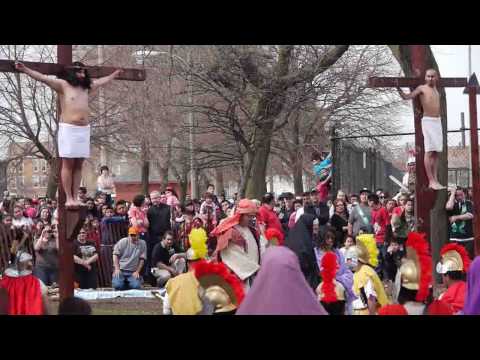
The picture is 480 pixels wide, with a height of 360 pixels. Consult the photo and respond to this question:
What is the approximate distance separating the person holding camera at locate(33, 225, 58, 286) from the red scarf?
4.37 metres

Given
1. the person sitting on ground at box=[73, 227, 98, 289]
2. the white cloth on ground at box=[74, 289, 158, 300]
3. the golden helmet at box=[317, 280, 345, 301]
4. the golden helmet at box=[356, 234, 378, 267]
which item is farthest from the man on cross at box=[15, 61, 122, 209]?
the person sitting on ground at box=[73, 227, 98, 289]

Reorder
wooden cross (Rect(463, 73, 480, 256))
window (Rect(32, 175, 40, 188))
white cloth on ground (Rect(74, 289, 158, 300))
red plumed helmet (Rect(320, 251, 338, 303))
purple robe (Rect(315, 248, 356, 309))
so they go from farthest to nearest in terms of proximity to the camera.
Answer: window (Rect(32, 175, 40, 188)) < white cloth on ground (Rect(74, 289, 158, 300)) < wooden cross (Rect(463, 73, 480, 256)) < purple robe (Rect(315, 248, 356, 309)) < red plumed helmet (Rect(320, 251, 338, 303))

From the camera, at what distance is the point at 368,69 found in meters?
22.8

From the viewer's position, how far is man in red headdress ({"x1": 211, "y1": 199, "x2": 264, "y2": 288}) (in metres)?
10.6

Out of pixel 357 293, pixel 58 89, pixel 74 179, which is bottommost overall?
pixel 357 293

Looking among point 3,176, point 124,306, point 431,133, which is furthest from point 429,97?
point 3,176

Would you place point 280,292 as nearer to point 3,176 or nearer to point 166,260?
point 166,260

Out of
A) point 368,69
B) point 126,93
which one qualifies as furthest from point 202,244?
point 126,93

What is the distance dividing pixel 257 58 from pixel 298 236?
9167mm

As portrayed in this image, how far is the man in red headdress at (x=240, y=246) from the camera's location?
10.6 m

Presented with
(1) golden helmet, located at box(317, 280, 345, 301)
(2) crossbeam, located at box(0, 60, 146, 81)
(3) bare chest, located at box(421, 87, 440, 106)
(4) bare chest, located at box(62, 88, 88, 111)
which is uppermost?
(2) crossbeam, located at box(0, 60, 146, 81)

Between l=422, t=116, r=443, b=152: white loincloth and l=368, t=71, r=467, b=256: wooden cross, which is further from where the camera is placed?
l=368, t=71, r=467, b=256: wooden cross

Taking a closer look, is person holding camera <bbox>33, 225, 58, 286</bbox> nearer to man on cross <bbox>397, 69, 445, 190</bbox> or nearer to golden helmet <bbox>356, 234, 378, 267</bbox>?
golden helmet <bbox>356, 234, 378, 267</bbox>
